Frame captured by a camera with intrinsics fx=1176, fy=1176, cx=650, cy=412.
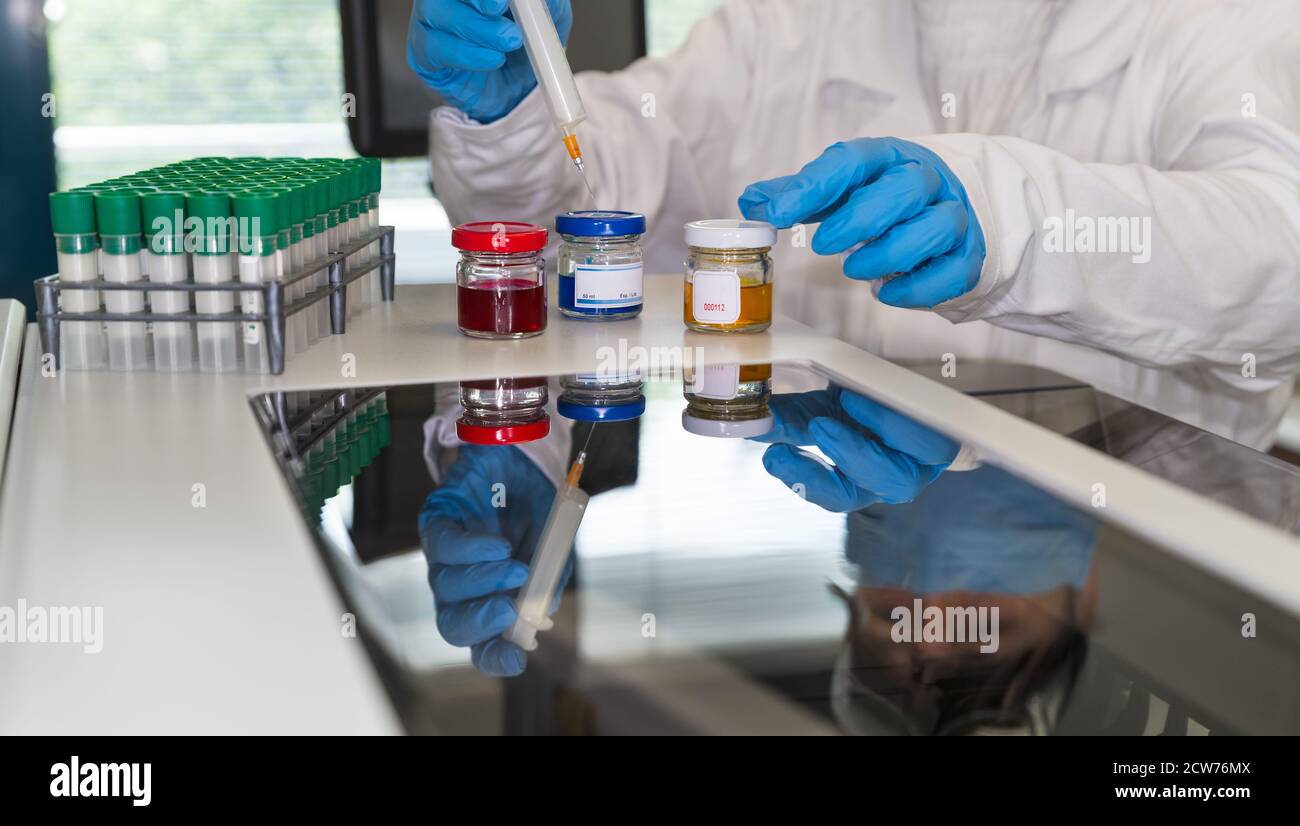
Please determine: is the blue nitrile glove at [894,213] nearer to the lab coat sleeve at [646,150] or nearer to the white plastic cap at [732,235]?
the white plastic cap at [732,235]

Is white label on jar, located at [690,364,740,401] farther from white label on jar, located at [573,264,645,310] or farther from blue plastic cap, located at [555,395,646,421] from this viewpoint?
white label on jar, located at [573,264,645,310]

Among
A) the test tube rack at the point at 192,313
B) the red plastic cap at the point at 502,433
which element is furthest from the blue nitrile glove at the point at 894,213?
the test tube rack at the point at 192,313

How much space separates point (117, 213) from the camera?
979 millimetres

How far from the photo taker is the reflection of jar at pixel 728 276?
1.18 meters

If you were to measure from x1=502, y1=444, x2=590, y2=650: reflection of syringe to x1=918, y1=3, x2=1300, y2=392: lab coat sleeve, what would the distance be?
0.58 metres

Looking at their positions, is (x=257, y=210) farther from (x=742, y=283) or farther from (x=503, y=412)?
(x=742, y=283)

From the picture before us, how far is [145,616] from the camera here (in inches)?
23.5

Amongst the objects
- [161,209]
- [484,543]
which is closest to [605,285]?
[161,209]

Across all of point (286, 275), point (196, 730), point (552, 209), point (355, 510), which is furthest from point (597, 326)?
point (196, 730)

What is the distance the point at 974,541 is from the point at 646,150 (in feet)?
4.13

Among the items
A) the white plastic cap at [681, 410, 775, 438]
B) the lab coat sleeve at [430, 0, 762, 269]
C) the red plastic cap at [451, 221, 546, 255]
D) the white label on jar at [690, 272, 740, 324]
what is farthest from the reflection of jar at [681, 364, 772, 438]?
the lab coat sleeve at [430, 0, 762, 269]

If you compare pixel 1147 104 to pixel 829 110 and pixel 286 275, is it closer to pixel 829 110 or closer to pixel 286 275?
pixel 829 110

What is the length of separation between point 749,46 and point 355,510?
1.36 m

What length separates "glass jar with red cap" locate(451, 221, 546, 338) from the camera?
1.17m
